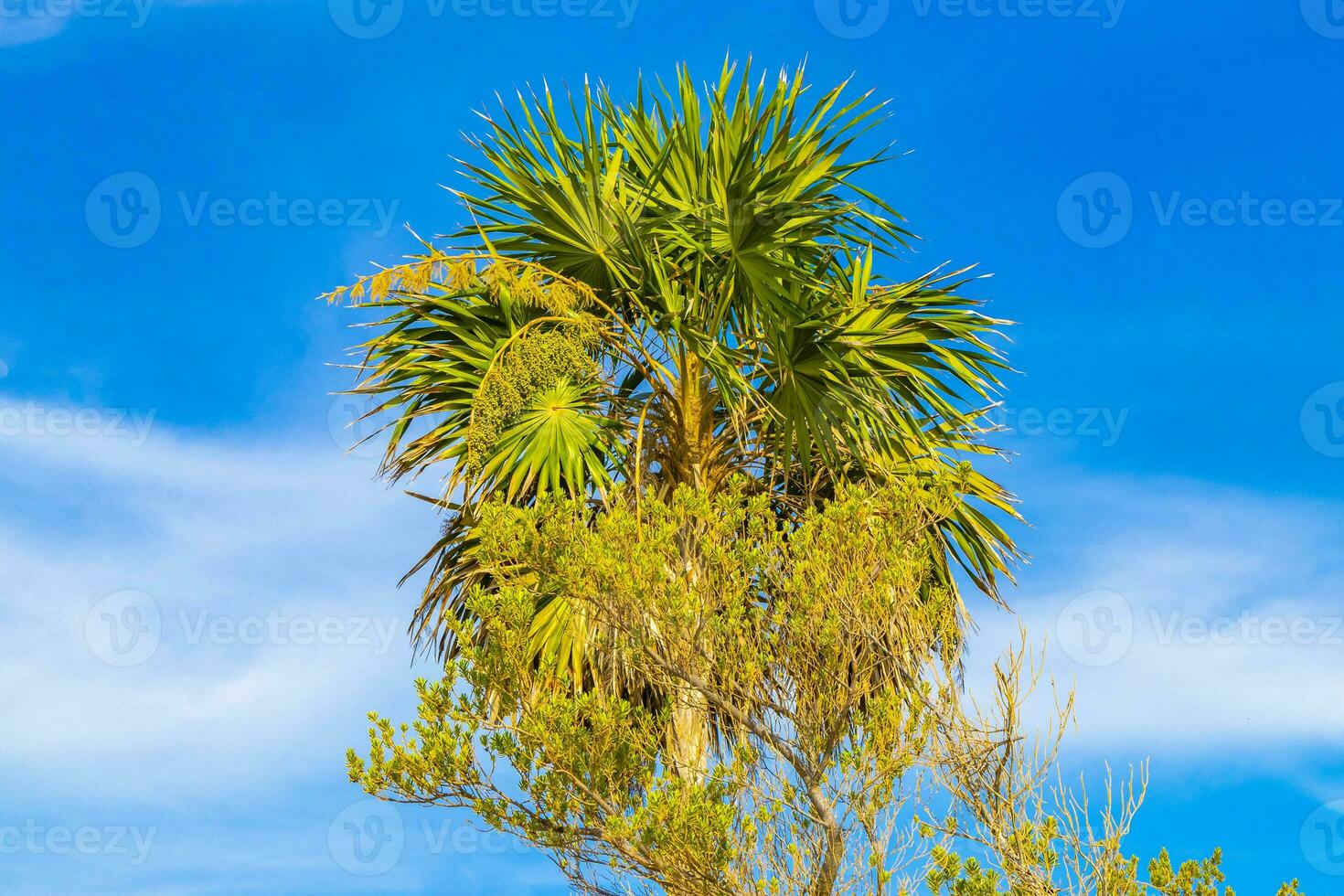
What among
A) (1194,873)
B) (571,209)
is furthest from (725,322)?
(1194,873)

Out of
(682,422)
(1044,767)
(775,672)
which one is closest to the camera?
(1044,767)

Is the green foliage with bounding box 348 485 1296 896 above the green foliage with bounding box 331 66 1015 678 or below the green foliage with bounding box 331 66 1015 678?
below

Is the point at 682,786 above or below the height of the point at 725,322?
below

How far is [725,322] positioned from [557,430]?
1.64 metres

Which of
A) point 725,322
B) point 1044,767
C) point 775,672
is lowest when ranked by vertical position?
point 1044,767

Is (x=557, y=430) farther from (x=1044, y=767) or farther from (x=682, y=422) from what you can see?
(x=1044, y=767)

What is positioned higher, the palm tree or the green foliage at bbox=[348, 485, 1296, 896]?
the palm tree

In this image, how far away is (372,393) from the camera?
32.7ft

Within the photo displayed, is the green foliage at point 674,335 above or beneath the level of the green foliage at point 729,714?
above

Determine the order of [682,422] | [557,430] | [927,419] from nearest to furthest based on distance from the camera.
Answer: [557,430] → [682,422] → [927,419]

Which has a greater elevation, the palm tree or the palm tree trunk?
the palm tree

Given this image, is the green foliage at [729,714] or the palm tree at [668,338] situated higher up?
the palm tree at [668,338]

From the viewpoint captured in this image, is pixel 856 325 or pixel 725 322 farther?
pixel 856 325

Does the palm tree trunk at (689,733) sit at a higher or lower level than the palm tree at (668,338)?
lower
